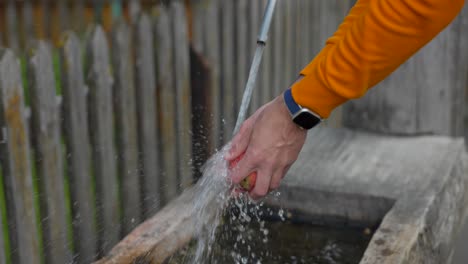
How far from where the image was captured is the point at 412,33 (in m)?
1.67

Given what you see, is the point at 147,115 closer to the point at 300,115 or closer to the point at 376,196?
the point at 376,196

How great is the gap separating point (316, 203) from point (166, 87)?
34.7 inches

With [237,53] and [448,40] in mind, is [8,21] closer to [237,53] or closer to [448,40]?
[237,53]

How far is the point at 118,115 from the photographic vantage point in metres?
3.11

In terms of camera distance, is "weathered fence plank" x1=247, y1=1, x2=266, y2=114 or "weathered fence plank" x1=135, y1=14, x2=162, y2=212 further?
"weathered fence plank" x1=247, y1=1, x2=266, y2=114

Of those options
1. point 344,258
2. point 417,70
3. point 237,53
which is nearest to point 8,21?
point 237,53

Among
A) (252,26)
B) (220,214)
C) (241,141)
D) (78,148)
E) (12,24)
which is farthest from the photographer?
(12,24)

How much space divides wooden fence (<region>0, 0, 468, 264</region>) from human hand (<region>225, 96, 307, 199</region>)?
109 cm

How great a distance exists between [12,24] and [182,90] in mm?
2769

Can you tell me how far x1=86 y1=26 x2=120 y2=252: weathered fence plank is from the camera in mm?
2910

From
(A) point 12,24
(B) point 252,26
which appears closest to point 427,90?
(B) point 252,26

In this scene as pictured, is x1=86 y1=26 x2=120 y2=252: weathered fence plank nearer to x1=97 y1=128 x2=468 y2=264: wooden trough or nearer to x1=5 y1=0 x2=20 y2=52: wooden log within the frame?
x1=97 y1=128 x2=468 y2=264: wooden trough

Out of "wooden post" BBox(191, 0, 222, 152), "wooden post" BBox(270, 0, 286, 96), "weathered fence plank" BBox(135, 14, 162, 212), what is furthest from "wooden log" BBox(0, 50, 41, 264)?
"wooden post" BBox(270, 0, 286, 96)

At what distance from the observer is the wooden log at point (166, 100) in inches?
127
